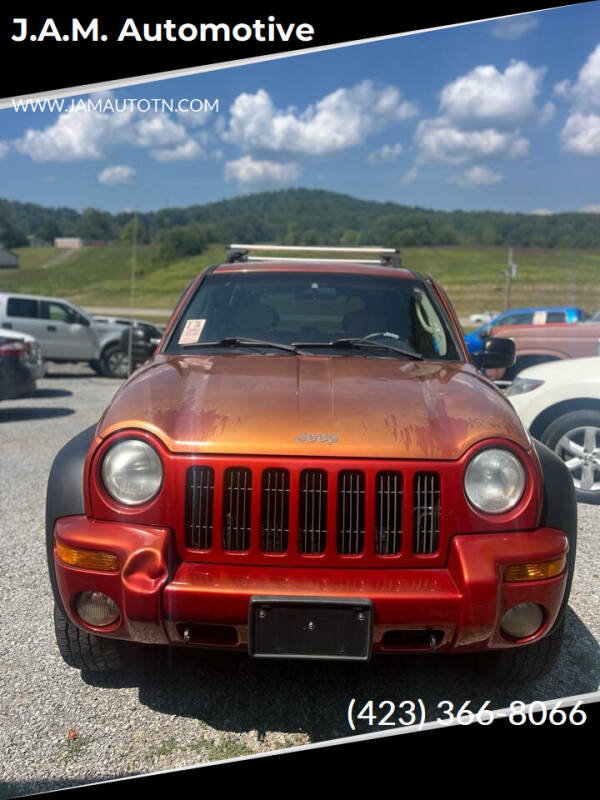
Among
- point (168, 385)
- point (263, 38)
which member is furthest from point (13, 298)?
point (168, 385)

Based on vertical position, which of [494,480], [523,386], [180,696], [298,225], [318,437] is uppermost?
[298,225]

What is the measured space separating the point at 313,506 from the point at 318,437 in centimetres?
23

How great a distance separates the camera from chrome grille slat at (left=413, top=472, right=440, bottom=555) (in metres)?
2.59

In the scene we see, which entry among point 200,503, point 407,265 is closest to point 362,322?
point 200,503

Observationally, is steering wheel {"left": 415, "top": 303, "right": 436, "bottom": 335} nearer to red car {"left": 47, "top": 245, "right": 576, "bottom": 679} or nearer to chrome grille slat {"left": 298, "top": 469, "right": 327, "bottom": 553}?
red car {"left": 47, "top": 245, "right": 576, "bottom": 679}

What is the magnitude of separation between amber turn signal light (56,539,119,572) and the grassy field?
276 inches

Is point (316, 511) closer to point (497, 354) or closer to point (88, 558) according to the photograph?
point (88, 558)

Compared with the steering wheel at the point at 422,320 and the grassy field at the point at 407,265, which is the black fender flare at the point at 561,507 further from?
the grassy field at the point at 407,265

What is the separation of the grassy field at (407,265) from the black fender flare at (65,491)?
267 inches

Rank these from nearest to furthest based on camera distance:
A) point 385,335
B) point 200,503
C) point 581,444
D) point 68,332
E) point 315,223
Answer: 1. point 200,503
2. point 385,335
3. point 581,444
4. point 68,332
5. point 315,223

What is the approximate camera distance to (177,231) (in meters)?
16.4

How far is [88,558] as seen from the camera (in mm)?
2605

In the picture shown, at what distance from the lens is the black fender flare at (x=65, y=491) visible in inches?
106

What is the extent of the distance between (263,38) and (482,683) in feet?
14.6
